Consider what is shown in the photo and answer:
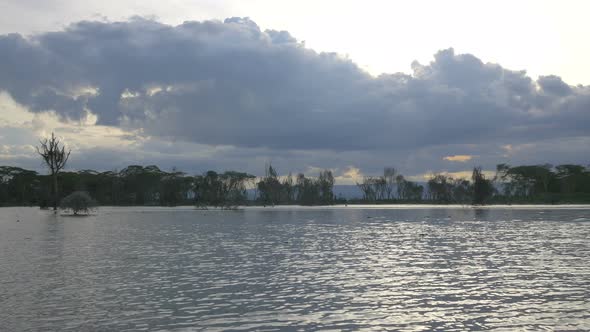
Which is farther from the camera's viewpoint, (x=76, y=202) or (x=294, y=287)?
(x=76, y=202)

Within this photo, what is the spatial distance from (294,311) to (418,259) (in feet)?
64.3

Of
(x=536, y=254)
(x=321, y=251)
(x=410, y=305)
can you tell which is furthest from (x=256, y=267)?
(x=536, y=254)

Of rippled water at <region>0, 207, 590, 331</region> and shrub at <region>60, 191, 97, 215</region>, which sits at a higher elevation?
shrub at <region>60, 191, 97, 215</region>

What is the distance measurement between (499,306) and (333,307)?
681 cm

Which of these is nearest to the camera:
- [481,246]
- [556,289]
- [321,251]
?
[556,289]

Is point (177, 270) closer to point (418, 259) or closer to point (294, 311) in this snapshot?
point (294, 311)

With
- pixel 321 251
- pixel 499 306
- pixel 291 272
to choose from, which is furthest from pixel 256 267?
pixel 499 306

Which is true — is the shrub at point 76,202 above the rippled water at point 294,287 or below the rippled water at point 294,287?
above

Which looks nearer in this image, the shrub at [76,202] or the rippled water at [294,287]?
the rippled water at [294,287]

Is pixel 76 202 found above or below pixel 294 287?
above

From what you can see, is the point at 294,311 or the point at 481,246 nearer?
the point at 294,311

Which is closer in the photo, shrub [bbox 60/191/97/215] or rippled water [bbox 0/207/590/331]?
rippled water [bbox 0/207/590/331]

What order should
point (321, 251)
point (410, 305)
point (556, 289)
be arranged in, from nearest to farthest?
point (410, 305) < point (556, 289) < point (321, 251)

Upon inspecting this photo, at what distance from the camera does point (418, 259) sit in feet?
127
